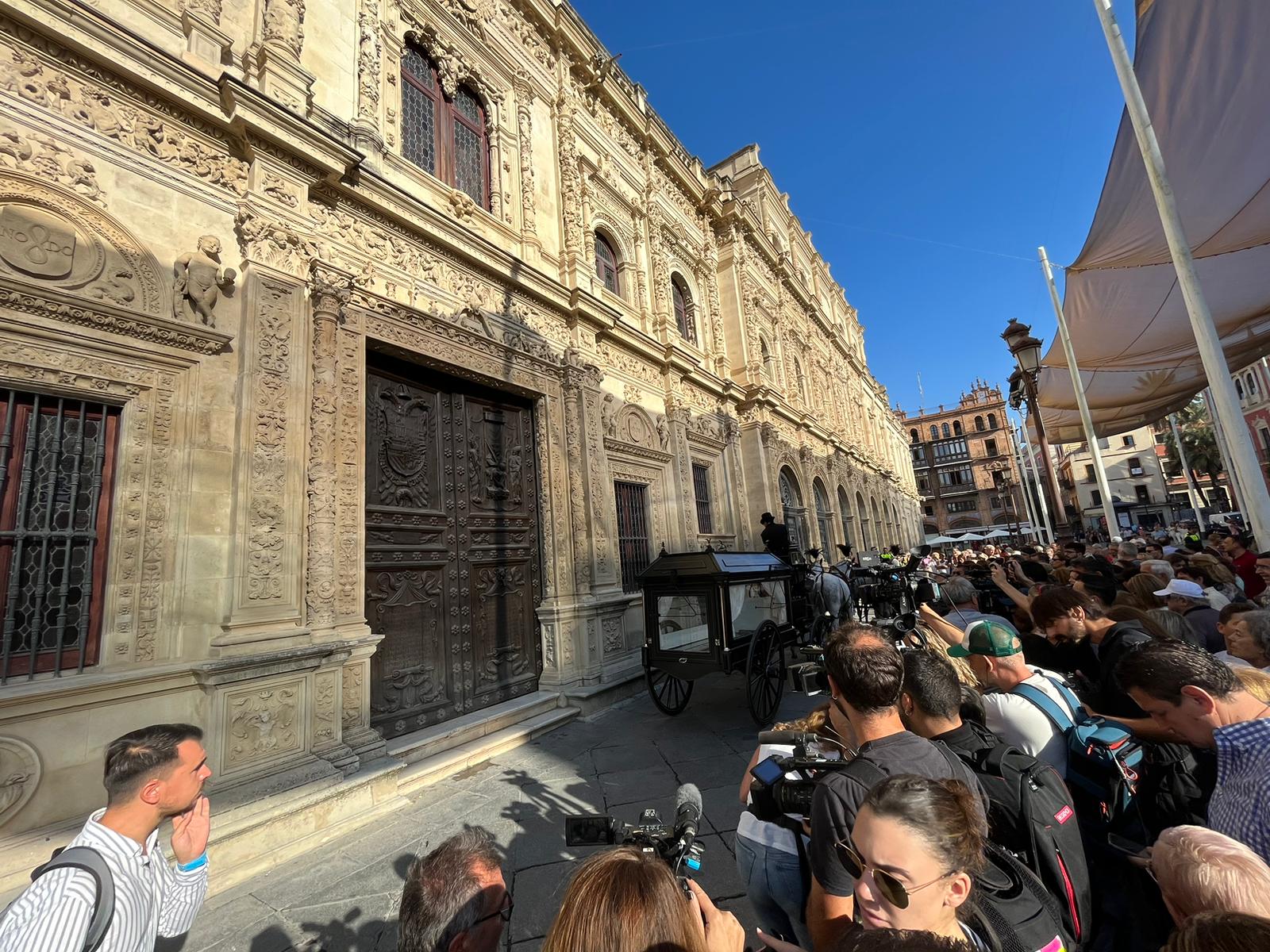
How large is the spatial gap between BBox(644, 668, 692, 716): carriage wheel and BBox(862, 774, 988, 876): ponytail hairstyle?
4802 millimetres

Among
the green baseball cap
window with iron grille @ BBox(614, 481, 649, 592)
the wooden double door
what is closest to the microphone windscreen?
the green baseball cap

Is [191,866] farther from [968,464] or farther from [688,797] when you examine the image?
[968,464]

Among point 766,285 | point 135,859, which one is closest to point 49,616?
point 135,859

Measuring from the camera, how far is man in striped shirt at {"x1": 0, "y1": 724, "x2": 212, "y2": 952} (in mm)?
1346

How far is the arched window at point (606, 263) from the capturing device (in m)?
10.0

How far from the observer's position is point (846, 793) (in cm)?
149

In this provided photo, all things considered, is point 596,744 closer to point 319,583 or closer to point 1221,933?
point 319,583

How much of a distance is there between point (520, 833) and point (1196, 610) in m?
5.09

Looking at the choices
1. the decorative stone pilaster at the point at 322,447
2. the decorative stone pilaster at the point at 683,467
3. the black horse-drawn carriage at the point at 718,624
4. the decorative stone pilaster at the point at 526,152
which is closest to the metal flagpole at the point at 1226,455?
the black horse-drawn carriage at the point at 718,624

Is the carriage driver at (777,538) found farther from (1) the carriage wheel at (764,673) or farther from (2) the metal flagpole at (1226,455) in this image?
(2) the metal flagpole at (1226,455)

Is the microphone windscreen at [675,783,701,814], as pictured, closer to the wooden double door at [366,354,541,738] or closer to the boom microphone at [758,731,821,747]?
the boom microphone at [758,731,821,747]

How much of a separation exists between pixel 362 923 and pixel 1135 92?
8.76m

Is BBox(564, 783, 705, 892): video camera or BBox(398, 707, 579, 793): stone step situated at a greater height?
BBox(564, 783, 705, 892): video camera

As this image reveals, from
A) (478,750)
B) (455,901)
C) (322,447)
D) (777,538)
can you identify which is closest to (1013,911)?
(455,901)
